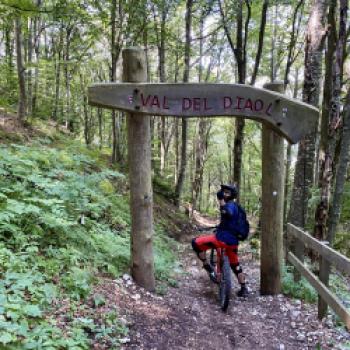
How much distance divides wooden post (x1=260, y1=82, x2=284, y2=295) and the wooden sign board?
532 mm

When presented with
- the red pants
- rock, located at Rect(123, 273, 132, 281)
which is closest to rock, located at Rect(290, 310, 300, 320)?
the red pants

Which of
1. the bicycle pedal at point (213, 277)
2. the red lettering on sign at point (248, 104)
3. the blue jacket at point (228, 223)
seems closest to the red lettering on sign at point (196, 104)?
the red lettering on sign at point (248, 104)

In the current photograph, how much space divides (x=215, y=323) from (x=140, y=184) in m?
2.30

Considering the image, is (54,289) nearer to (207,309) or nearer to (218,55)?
(207,309)

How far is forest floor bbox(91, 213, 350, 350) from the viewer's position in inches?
169

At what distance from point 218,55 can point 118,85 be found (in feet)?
63.1

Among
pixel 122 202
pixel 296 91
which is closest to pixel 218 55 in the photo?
pixel 296 91

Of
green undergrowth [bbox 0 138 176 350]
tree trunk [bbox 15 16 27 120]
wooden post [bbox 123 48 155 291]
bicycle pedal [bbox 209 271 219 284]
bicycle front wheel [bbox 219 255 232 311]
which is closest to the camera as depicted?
green undergrowth [bbox 0 138 176 350]

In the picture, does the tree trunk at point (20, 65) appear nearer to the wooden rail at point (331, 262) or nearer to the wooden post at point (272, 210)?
the wooden post at point (272, 210)

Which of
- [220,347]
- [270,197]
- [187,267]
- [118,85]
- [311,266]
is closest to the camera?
[220,347]

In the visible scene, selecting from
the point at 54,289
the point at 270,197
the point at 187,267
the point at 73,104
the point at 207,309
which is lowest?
the point at 187,267

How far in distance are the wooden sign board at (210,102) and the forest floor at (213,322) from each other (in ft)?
8.55

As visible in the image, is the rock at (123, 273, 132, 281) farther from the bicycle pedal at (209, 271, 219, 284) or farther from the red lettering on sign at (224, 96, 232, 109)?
the red lettering on sign at (224, 96, 232, 109)

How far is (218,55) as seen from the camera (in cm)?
2289
